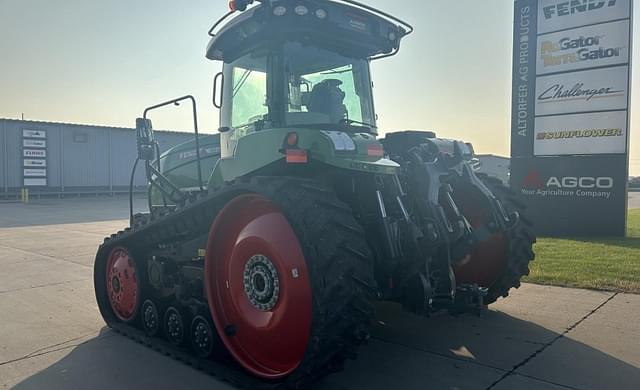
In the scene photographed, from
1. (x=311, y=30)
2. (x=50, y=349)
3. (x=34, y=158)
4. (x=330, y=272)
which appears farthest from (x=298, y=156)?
(x=34, y=158)

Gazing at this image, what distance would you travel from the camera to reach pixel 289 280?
11.9 feet

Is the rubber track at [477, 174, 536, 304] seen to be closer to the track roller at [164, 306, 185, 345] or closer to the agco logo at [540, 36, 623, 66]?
the track roller at [164, 306, 185, 345]

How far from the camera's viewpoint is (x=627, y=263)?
8.59 meters

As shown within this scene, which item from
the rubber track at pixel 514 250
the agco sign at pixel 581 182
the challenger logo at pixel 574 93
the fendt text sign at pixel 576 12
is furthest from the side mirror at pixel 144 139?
the fendt text sign at pixel 576 12

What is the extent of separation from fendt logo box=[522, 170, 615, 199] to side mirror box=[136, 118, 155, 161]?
1095 centimetres

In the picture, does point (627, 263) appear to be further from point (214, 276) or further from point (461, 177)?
point (214, 276)

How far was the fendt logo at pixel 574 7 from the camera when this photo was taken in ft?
40.5

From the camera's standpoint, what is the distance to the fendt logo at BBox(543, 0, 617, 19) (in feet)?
40.5

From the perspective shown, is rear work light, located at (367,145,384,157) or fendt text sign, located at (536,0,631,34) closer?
rear work light, located at (367,145,384,157)

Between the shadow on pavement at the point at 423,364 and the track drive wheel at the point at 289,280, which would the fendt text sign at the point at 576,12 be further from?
the track drive wheel at the point at 289,280

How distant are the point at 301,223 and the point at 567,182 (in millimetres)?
11521

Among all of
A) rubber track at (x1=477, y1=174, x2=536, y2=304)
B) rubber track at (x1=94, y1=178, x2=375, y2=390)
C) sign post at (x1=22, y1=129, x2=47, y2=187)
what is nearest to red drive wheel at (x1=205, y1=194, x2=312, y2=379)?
rubber track at (x1=94, y1=178, x2=375, y2=390)

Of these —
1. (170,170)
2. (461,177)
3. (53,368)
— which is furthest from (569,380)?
(170,170)

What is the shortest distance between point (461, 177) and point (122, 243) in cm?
366
